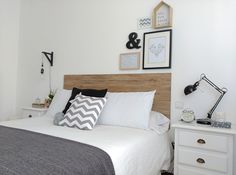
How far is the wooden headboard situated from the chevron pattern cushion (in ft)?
1.70

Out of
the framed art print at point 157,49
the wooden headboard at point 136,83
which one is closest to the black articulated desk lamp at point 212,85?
the wooden headboard at point 136,83

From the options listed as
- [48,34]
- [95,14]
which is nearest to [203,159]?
[95,14]

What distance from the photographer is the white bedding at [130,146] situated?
145 cm

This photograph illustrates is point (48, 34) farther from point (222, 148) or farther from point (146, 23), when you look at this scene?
point (222, 148)

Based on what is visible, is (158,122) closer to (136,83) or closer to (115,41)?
(136,83)

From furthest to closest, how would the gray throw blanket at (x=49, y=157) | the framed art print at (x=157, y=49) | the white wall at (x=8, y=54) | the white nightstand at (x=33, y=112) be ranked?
the white wall at (x=8, y=54), the white nightstand at (x=33, y=112), the framed art print at (x=157, y=49), the gray throw blanket at (x=49, y=157)

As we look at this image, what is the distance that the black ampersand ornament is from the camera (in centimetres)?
260

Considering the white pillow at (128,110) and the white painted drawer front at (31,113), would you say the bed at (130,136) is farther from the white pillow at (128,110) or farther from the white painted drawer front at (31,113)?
the white painted drawer front at (31,113)

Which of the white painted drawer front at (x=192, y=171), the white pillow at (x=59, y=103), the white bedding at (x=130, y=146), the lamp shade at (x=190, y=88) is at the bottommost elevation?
the white painted drawer front at (x=192, y=171)

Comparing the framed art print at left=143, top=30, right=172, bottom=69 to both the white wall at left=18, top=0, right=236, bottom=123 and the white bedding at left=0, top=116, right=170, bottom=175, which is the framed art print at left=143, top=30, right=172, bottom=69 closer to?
the white wall at left=18, top=0, right=236, bottom=123

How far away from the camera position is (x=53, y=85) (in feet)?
11.1

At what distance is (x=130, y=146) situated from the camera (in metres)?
1.58

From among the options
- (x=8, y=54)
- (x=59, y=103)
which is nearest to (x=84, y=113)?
(x=59, y=103)

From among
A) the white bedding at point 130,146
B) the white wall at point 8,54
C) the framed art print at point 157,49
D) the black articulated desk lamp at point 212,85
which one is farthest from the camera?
the white wall at point 8,54
